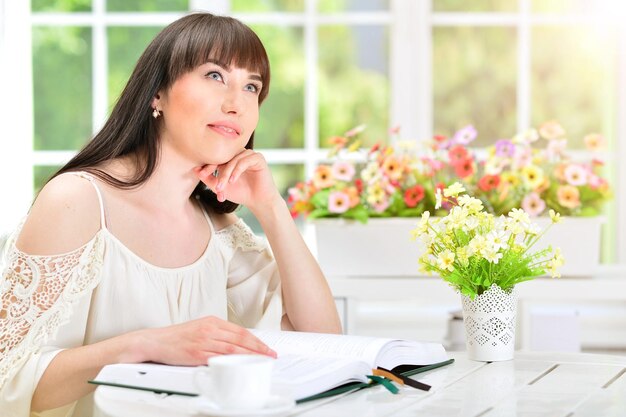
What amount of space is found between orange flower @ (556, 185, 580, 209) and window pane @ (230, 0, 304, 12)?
1.41 meters

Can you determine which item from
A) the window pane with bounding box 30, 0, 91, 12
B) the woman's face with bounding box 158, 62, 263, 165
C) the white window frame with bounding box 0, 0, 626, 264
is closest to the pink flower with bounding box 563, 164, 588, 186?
the white window frame with bounding box 0, 0, 626, 264

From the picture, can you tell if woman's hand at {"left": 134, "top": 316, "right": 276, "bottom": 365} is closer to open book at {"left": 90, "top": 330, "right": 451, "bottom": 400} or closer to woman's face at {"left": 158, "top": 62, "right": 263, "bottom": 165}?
open book at {"left": 90, "top": 330, "right": 451, "bottom": 400}

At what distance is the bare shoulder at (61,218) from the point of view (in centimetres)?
179

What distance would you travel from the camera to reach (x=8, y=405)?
1707mm

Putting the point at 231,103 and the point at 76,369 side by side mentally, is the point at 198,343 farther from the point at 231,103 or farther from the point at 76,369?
the point at 231,103

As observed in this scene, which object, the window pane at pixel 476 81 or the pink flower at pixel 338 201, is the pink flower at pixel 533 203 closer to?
the pink flower at pixel 338 201

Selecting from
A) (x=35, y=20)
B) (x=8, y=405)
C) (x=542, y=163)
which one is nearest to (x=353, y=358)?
(x=8, y=405)

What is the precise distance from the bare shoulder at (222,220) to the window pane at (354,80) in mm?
1566

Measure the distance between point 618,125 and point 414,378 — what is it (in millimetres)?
2369

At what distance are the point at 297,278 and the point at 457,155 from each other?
0.90m

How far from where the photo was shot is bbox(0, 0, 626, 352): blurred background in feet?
12.2

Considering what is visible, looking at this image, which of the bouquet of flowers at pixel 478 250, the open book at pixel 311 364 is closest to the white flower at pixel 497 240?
the bouquet of flowers at pixel 478 250

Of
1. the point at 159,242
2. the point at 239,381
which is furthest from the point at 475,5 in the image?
the point at 239,381

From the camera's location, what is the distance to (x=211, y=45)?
2.00m
